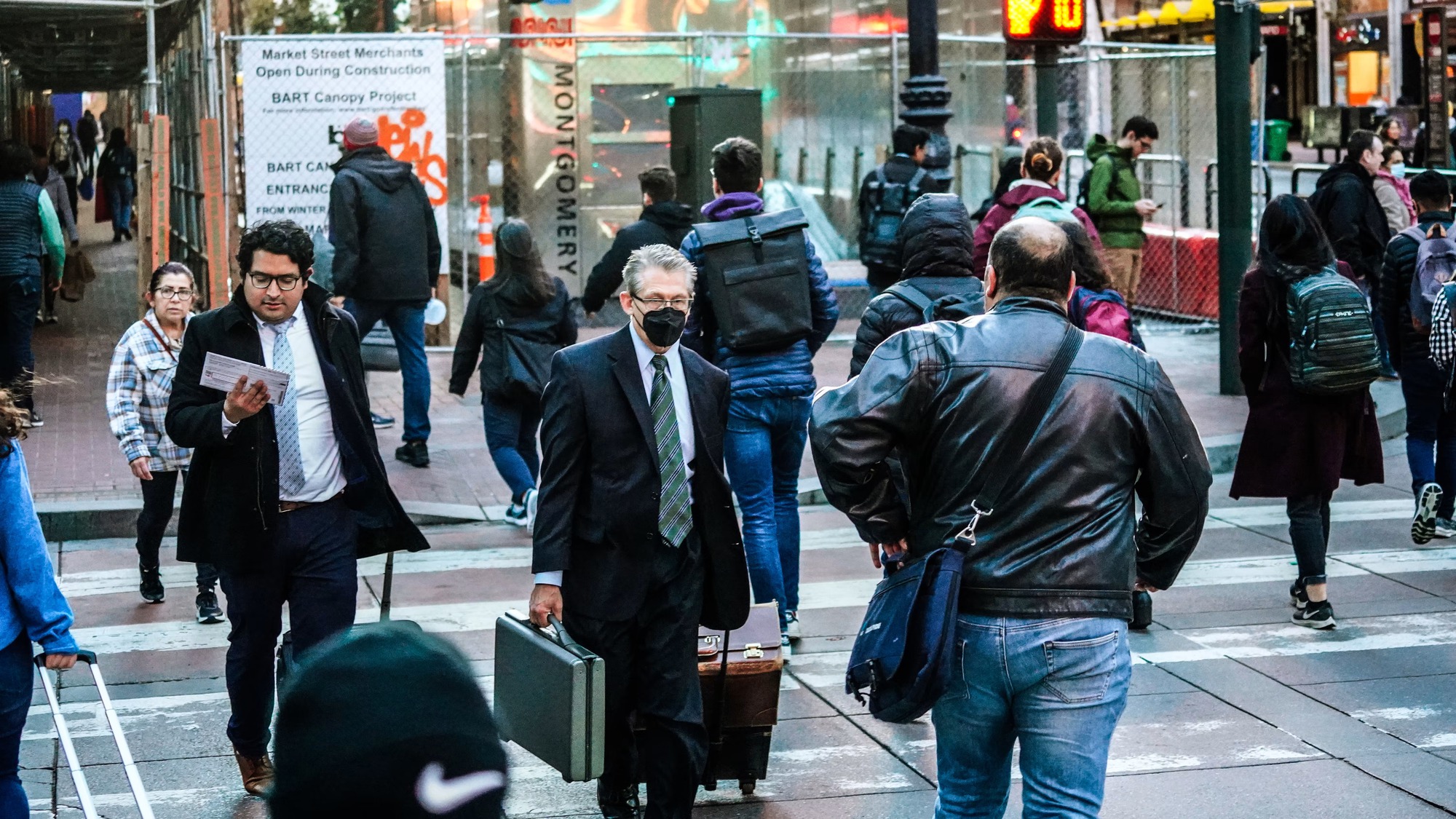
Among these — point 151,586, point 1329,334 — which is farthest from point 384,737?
point 151,586

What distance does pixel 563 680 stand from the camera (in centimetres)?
433

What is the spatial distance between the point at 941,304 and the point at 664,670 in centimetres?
172

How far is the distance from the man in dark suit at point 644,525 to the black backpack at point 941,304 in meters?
1.20

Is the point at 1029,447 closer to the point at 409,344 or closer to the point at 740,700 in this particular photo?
the point at 740,700

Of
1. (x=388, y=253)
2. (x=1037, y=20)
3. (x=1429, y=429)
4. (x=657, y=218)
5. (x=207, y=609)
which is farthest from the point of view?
(x=1037, y=20)

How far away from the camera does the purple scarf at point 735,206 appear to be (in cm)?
693

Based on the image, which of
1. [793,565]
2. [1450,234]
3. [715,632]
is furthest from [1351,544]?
[715,632]

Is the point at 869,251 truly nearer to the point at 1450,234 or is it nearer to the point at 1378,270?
the point at 1450,234

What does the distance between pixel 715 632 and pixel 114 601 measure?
12.7 ft

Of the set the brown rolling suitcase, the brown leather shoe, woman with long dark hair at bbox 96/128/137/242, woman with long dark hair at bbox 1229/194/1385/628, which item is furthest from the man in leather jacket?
woman with long dark hair at bbox 96/128/137/242

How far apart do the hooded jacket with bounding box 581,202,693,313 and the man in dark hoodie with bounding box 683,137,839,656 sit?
6.12 ft

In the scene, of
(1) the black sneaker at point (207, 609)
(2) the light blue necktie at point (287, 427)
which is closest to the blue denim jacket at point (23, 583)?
(2) the light blue necktie at point (287, 427)

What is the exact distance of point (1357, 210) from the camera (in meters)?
13.0

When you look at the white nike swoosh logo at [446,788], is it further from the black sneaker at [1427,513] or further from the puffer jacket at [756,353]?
the black sneaker at [1427,513]
